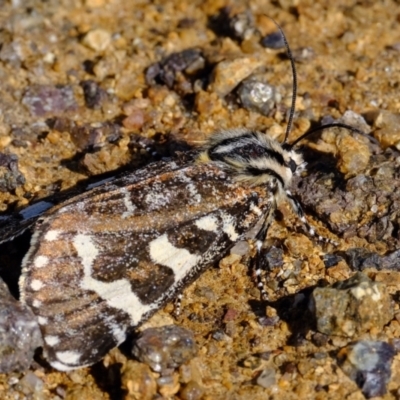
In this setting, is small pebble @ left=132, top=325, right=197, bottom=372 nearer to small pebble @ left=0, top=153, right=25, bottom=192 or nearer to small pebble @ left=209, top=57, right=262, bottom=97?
small pebble @ left=0, top=153, right=25, bottom=192

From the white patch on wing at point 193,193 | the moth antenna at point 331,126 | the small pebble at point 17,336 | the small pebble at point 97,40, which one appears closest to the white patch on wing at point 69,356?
the small pebble at point 17,336

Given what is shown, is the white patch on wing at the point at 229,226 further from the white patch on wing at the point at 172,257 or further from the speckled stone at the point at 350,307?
the speckled stone at the point at 350,307

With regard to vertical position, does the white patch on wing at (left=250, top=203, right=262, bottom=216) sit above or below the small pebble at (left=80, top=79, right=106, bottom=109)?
below

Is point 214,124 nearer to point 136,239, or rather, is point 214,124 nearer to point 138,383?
point 136,239

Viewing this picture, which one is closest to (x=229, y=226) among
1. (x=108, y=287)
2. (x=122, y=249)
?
(x=122, y=249)

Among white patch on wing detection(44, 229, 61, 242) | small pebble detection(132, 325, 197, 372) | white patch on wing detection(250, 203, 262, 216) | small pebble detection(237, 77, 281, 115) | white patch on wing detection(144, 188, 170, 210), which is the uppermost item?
white patch on wing detection(44, 229, 61, 242)

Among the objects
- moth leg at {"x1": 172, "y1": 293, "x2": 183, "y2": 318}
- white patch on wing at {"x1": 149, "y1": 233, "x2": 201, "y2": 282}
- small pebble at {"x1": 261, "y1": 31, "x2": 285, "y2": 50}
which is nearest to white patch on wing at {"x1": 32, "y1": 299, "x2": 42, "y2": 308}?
white patch on wing at {"x1": 149, "y1": 233, "x2": 201, "y2": 282}

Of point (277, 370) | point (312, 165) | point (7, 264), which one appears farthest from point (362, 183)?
point (7, 264)

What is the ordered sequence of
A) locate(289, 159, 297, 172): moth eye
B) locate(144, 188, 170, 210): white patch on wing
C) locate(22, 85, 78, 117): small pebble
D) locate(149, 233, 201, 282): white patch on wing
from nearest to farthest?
locate(149, 233, 201, 282): white patch on wing, locate(144, 188, 170, 210): white patch on wing, locate(289, 159, 297, 172): moth eye, locate(22, 85, 78, 117): small pebble
